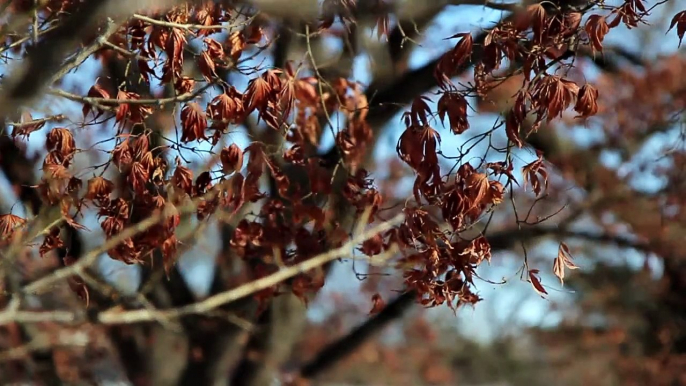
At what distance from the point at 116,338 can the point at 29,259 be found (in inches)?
38.1

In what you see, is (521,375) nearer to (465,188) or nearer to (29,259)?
(29,259)

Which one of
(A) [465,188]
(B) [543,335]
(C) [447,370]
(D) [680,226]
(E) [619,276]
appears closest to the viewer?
(A) [465,188]

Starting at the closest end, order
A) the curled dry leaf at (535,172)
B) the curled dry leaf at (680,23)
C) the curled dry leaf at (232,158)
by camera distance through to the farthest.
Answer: the curled dry leaf at (680,23) → the curled dry leaf at (535,172) → the curled dry leaf at (232,158)

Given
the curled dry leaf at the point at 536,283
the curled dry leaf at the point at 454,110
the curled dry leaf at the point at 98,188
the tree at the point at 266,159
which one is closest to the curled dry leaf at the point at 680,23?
the tree at the point at 266,159

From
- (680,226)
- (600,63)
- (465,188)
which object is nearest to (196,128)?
(465,188)

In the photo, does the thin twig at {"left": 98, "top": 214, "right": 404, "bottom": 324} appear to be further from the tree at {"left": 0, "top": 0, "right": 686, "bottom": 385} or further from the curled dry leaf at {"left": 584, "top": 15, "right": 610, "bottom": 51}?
the curled dry leaf at {"left": 584, "top": 15, "right": 610, "bottom": 51}

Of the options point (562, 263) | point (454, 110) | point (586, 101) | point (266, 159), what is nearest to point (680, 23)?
point (586, 101)

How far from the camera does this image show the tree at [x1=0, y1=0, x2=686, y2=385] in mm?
2756

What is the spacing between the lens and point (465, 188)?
2736mm

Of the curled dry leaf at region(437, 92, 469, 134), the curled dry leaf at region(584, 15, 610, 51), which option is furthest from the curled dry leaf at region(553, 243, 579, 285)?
the curled dry leaf at region(584, 15, 610, 51)

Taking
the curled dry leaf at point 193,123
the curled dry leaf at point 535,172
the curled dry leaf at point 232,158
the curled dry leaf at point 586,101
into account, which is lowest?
the curled dry leaf at point 232,158

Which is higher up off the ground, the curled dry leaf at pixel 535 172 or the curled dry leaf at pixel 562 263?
the curled dry leaf at pixel 535 172

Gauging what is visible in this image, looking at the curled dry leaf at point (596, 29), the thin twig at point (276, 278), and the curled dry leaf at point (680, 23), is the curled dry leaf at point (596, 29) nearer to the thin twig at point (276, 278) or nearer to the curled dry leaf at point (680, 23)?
the curled dry leaf at point (680, 23)

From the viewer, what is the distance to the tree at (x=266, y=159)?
2.76m
